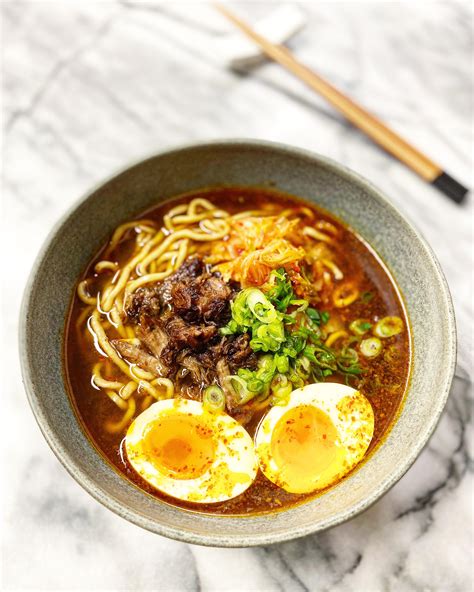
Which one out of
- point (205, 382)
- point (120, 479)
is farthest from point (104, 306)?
point (120, 479)

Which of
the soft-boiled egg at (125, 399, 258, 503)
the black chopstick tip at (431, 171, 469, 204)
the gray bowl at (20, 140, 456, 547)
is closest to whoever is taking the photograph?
the gray bowl at (20, 140, 456, 547)

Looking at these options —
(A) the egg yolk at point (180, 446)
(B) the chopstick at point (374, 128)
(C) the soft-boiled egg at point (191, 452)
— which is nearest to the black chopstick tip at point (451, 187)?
(B) the chopstick at point (374, 128)

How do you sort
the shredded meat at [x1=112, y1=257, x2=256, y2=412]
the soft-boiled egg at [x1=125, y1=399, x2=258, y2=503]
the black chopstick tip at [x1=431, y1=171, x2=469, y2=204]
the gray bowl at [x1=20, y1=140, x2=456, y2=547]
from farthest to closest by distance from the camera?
the black chopstick tip at [x1=431, y1=171, x2=469, y2=204] → the shredded meat at [x1=112, y1=257, x2=256, y2=412] → the soft-boiled egg at [x1=125, y1=399, x2=258, y2=503] → the gray bowl at [x1=20, y1=140, x2=456, y2=547]

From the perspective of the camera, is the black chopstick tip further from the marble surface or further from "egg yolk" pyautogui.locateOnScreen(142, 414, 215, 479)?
Answer: "egg yolk" pyautogui.locateOnScreen(142, 414, 215, 479)

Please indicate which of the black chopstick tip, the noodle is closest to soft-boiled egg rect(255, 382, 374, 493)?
the noodle

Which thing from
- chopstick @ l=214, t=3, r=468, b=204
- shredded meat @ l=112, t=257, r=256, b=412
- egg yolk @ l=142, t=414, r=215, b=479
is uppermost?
chopstick @ l=214, t=3, r=468, b=204

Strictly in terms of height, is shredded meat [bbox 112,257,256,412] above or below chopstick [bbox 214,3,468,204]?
below

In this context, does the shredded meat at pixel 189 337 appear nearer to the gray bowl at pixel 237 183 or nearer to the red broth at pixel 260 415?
the red broth at pixel 260 415
